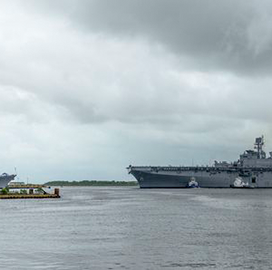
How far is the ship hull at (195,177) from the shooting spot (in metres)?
173

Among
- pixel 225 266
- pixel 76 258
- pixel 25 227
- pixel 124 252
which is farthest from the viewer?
pixel 25 227

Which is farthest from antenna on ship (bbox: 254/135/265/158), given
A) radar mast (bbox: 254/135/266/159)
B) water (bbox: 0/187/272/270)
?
water (bbox: 0/187/272/270)

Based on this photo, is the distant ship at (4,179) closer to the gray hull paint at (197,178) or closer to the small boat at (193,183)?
the gray hull paint at (197,178)

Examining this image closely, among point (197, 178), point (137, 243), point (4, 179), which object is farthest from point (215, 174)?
point (137, 243)

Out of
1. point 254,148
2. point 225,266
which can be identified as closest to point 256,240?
point 225,266

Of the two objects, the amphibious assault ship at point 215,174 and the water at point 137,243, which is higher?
the amphibious assault ship at point 215,174

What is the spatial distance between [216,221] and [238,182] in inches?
4989

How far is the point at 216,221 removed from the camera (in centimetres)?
5694

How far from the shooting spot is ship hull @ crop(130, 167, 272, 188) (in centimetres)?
17312

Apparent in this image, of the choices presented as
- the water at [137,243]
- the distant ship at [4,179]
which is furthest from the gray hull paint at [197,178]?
the water at [137,243]

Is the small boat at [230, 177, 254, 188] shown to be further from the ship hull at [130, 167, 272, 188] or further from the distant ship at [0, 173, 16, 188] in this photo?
the distant ship at [0, 173, 16, 188]

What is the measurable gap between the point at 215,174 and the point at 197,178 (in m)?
7.29

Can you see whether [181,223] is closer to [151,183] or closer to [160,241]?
[160,241]

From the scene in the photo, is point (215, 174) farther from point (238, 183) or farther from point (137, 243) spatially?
point (137, 243)
